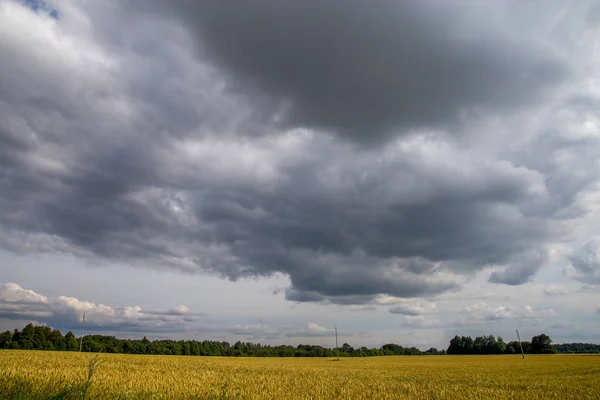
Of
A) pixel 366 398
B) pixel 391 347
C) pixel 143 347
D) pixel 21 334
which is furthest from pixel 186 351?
pixel 366 398

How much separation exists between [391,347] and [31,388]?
18443 centimetres

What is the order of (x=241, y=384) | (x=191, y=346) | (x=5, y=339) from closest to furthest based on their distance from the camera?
(x=241, y=384), (x=5, y=339), (x=191, y=346)

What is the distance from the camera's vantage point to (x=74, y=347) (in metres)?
112

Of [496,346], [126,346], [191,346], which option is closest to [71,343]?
[126,346]

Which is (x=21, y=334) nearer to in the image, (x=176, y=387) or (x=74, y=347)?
(x=74, y=347)

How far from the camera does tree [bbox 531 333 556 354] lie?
129 metres

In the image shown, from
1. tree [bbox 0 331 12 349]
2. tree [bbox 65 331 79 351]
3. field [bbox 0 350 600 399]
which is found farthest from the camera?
tree [bbox 65 331 79 351]

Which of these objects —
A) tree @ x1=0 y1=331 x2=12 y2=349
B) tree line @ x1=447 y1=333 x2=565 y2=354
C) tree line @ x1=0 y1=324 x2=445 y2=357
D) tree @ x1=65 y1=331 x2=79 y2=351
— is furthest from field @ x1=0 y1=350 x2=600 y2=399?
tree line @ x1=447 y1=333 x2=565 y2=354

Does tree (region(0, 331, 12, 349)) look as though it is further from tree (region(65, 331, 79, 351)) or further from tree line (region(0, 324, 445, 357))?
tree (region(65, 331, 79, 351))

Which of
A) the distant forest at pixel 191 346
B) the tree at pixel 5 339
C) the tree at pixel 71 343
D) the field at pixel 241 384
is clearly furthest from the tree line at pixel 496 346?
the tree at pixel 5 339

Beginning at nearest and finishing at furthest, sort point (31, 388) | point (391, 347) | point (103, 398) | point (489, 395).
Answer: point (103, 398), point (31, 388), point (489, 395), point (391, 347)

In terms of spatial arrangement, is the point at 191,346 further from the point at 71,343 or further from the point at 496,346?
the point at 496,346

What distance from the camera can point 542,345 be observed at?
130 metres

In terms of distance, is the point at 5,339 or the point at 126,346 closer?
the point at 5,339
